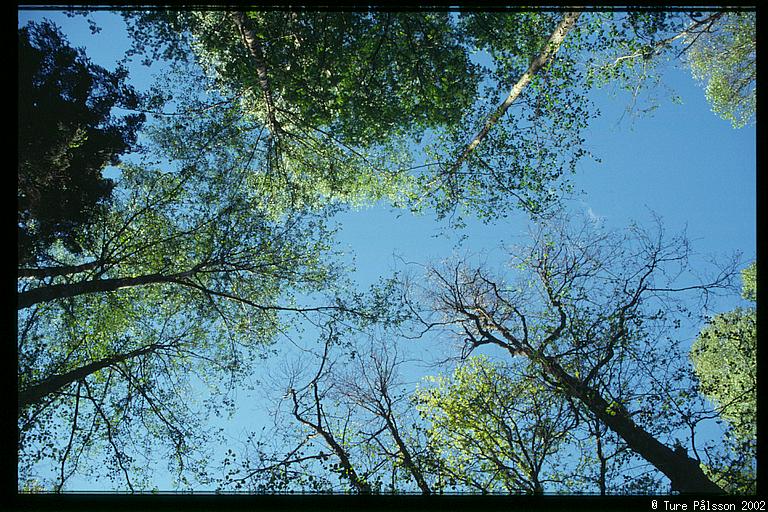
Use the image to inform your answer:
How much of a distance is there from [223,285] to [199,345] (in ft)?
2.41

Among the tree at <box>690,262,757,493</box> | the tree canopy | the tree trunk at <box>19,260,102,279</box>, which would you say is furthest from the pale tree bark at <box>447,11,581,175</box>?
the tree trunk at <box>19,260,102,279</box>

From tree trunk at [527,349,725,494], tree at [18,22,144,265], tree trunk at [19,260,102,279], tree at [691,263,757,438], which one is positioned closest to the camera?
tree trunk at [527,349,725,494]

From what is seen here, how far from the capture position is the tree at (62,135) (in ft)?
13.0

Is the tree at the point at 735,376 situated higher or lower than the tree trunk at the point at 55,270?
lower

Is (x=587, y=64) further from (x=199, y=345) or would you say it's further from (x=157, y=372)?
(x=157, y=372)

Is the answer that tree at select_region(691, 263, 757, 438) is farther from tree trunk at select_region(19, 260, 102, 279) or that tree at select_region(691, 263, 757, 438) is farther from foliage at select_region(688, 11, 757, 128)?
tree trunk at select_region(19, 260, 102, 279)

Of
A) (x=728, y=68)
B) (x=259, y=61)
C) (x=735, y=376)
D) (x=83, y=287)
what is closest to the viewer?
(x=735, y=376)

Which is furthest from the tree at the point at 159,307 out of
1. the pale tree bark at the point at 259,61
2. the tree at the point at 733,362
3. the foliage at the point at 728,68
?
the foliage at the point at 728,68

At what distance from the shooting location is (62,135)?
416 centimetres

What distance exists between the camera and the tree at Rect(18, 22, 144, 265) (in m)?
3.96

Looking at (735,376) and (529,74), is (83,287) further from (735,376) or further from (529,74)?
(735,376)

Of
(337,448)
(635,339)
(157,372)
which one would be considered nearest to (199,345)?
(157,372)

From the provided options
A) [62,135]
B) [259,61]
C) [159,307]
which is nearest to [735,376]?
[259,61]

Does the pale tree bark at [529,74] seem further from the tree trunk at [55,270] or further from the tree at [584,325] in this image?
the tree trunk at [55,270]
